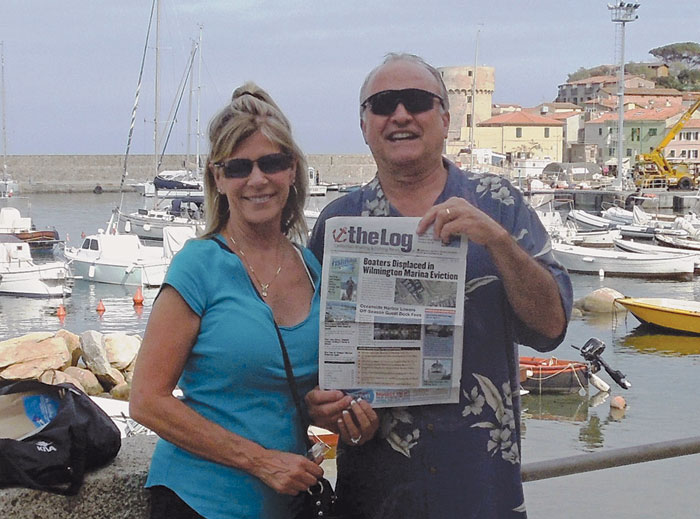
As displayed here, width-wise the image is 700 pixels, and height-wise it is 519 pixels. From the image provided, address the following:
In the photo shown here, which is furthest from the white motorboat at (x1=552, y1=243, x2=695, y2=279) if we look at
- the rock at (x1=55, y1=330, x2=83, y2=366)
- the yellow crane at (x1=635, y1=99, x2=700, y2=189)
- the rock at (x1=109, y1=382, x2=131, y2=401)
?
the yellow crane at (x1=635, y1=99, x2=700, y2=189)

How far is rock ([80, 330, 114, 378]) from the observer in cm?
1723

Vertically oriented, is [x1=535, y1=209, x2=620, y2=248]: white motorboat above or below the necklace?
below

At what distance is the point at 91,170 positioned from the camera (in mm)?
85625

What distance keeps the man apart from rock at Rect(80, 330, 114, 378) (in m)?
15.7

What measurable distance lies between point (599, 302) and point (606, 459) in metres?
26.1

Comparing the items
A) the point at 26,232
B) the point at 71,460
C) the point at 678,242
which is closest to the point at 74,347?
the point at 71,460

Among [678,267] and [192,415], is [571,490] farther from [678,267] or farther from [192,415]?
[678,267]

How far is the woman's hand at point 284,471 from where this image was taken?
1964mm

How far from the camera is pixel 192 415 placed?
1.93 m

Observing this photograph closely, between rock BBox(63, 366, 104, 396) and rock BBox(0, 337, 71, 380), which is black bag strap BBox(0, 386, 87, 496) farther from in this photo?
rock BBox(63, 366, 104, 396)

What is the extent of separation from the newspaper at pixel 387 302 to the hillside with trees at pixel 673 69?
367 feet

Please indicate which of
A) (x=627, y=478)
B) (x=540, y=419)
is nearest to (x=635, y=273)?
(x=540, y=419)

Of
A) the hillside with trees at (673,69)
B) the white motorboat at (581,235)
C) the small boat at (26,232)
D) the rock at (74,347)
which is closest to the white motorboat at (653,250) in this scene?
the white motorboat at (581,235)

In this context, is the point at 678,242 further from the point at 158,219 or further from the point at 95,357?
the point at 95,357
